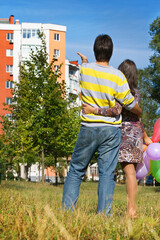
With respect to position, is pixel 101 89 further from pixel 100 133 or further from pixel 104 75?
pixel 100 133

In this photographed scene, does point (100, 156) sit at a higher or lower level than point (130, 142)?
lower

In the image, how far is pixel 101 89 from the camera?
4.49 metres

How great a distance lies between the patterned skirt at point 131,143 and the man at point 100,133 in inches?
11.6

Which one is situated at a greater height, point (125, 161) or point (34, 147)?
point (125, 161)

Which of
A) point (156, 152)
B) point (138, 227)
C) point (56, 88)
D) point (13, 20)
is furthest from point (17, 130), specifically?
point (13, 20)

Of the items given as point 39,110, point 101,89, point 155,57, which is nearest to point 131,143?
point 101,89

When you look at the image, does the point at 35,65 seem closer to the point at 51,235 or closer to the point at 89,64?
the point at 89,64

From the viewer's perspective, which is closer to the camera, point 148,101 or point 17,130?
point 17,130

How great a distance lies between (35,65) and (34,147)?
5.44m

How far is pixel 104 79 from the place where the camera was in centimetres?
450

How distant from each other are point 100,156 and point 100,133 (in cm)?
26

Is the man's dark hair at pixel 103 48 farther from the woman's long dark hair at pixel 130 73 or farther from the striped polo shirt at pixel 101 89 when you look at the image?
the woman's long dark hair at pixel 130 73

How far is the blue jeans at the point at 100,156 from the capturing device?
175 inches

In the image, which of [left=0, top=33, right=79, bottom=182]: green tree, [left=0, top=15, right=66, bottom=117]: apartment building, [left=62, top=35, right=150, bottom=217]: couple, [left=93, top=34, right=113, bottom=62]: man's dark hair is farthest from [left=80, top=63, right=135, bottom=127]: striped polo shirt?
[left=0, top=15, right=66, bottom=117]: apartment building
